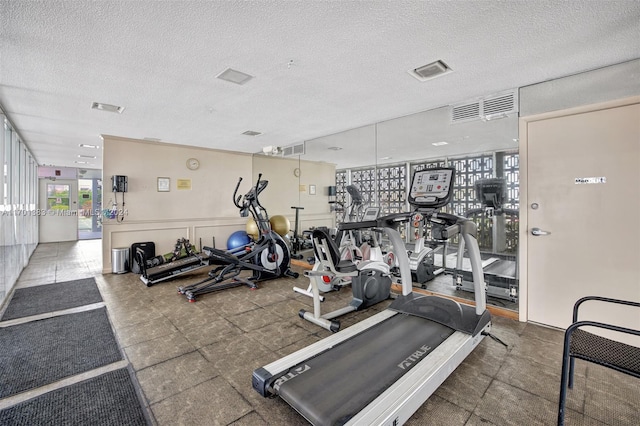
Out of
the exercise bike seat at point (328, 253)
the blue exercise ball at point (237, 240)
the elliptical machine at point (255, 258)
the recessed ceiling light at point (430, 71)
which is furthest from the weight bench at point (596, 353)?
the blue exercise ball at point (237, 240)

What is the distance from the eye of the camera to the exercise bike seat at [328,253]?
2867 mm

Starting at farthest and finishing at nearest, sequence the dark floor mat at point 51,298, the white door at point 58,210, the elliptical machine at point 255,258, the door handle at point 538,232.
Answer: the white door at point 58,210
the elliptical machine at point 255,258
the dark floor mat at point 51,298
the door handle at point 538,232

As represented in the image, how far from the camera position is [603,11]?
1.99 m

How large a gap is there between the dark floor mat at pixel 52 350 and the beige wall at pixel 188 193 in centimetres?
251

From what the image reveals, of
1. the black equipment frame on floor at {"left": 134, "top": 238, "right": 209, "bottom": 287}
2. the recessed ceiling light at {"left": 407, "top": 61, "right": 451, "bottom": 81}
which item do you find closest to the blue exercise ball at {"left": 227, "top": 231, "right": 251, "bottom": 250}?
the black equipment frame on floor at {"left": 134, "top": 238, "right": 209, "bottom": 287}

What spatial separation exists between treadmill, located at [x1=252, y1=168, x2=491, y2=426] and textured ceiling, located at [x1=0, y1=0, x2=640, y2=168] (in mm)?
1107

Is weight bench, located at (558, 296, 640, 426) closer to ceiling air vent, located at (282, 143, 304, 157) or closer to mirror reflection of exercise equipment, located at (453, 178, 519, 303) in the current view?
mirror reflection of exercise equipment, located at (453, 178, 519, 303)

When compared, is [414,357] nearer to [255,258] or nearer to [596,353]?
[596,353]

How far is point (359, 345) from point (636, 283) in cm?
252

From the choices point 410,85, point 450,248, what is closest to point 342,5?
point 410,85

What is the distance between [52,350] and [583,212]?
509cm

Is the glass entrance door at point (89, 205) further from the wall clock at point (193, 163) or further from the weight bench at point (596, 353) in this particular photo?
the weight bench at point (596, 353)

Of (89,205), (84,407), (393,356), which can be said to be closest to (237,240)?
(84,407)

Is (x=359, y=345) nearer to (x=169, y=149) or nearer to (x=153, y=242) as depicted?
(x=153, y=242)
